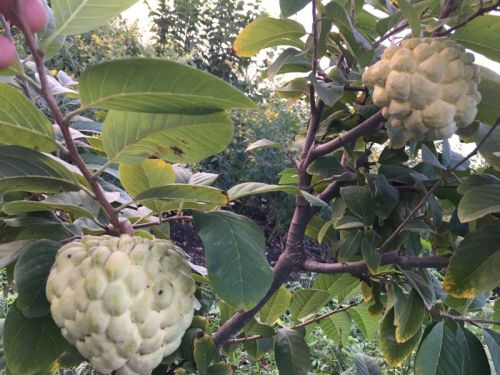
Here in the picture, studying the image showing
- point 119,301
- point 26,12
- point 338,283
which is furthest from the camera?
point 338,283

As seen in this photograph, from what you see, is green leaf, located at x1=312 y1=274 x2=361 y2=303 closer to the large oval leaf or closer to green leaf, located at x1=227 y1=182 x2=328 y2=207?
green leaf, located at x1=227 y1=182 x2=328 y2=207

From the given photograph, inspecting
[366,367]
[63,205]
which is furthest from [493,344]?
[63,205]

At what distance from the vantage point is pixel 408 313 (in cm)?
91

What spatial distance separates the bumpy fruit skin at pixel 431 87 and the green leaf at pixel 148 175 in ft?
1.06

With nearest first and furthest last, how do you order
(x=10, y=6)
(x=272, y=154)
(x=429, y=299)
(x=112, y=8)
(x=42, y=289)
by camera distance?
(x=10, y=6), (x=112, y=8), (x=42, y=289), (x=429, y=299), (x=272, y=154)

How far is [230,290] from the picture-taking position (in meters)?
0.64

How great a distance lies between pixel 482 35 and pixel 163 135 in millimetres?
482

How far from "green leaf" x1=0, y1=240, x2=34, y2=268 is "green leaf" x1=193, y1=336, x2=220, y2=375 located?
30cm

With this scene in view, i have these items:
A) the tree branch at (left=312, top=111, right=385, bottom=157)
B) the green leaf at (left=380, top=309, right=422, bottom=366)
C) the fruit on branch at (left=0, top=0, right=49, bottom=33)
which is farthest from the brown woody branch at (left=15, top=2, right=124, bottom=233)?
the green leaf at (left=380, top=309, right=422, bottom=366)

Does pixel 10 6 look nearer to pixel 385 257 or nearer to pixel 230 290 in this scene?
pixel 230 290

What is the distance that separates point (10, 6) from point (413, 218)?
2.32 feet

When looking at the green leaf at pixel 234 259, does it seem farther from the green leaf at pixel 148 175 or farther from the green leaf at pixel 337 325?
the green leaf at pixel 337 325

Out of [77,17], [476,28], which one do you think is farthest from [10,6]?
[476,28]

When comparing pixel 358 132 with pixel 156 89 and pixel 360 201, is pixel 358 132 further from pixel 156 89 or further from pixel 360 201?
pixel 156 89
